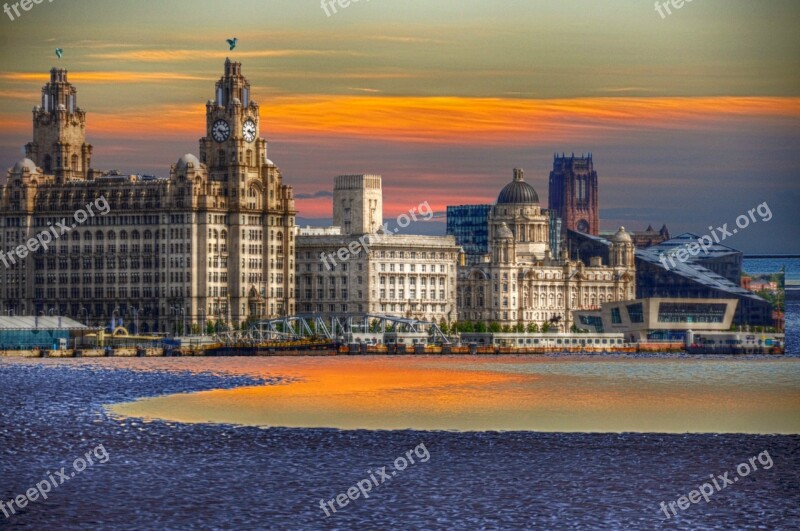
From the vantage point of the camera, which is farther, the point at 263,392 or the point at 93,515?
the point at 263,392

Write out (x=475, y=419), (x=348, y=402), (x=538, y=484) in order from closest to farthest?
(x=538, y=484), (x=475, y=419), (x=348, y=402)

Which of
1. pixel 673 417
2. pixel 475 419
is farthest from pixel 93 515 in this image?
pixel 673 417

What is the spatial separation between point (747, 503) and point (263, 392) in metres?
81.6

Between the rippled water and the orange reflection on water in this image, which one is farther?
the orange reflection on water

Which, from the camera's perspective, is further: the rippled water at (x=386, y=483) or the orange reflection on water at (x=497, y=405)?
the orange reflection on water at (x=497, y=405)

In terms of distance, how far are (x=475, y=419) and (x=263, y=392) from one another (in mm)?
35644

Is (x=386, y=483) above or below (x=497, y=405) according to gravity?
below

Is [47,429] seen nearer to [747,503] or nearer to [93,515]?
[93,515]

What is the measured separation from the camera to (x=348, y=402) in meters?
157

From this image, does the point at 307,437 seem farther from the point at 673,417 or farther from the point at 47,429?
the point at 673,417

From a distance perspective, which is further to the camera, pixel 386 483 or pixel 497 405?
pixel 497 405

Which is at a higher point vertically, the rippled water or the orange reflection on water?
the orange reflection on water

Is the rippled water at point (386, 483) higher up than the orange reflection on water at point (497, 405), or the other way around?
the orange reflection on water at point (497, 405)

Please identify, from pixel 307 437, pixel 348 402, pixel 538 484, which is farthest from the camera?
pixel 348 402
